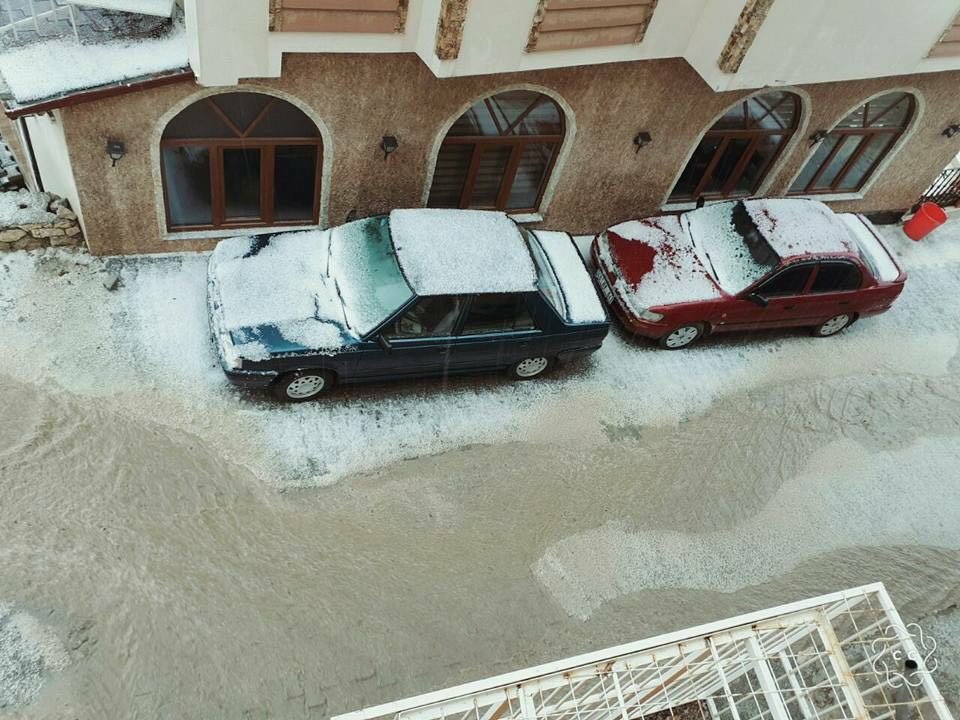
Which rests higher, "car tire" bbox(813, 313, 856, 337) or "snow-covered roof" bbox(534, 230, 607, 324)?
A: "snow-covered roof" bbox(534, 230, 607, 324)

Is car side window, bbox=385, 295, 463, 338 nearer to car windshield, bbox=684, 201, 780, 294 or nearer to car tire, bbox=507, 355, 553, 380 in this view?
car tire, bbox=507, 355, 553, 380

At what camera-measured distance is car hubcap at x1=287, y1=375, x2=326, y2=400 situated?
871 centimetres

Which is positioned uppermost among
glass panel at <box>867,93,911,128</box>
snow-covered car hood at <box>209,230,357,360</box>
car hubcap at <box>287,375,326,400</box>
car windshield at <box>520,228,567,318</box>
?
glass panel at <box>867,93,911,128</box>

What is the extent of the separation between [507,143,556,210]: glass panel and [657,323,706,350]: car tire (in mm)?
2778

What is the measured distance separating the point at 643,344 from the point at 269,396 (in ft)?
16.9

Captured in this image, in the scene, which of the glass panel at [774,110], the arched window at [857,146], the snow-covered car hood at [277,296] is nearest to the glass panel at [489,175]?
the snow-covered car hood at [277,296]

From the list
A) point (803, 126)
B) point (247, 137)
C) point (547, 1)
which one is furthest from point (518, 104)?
point (803, 126)

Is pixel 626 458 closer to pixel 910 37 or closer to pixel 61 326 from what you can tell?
pixel 910 37

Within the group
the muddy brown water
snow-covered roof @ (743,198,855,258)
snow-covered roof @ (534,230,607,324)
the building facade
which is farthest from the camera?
snow-covered roof @ (743,198,855,258)

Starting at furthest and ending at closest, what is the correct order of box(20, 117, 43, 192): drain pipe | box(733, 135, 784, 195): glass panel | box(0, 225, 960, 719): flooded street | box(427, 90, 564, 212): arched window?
box(733, 135, 784, 195): glass panel < box(20, 117, 43, 192): drain pipe < box(427, 90, 564, 212): arched window < box(0, 225, 960, 719): flooded street

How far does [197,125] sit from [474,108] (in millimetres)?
3375

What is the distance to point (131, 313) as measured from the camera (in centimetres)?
942

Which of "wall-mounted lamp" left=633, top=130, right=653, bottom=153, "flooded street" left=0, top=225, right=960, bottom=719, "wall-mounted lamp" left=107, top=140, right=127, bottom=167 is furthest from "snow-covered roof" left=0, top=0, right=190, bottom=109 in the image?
"wall-mounted lamp" left=633, top=130, right=653, bottom=153

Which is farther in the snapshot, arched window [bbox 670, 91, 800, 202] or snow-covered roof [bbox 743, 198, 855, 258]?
arched window [bbox 670, 91, 800, 202]
